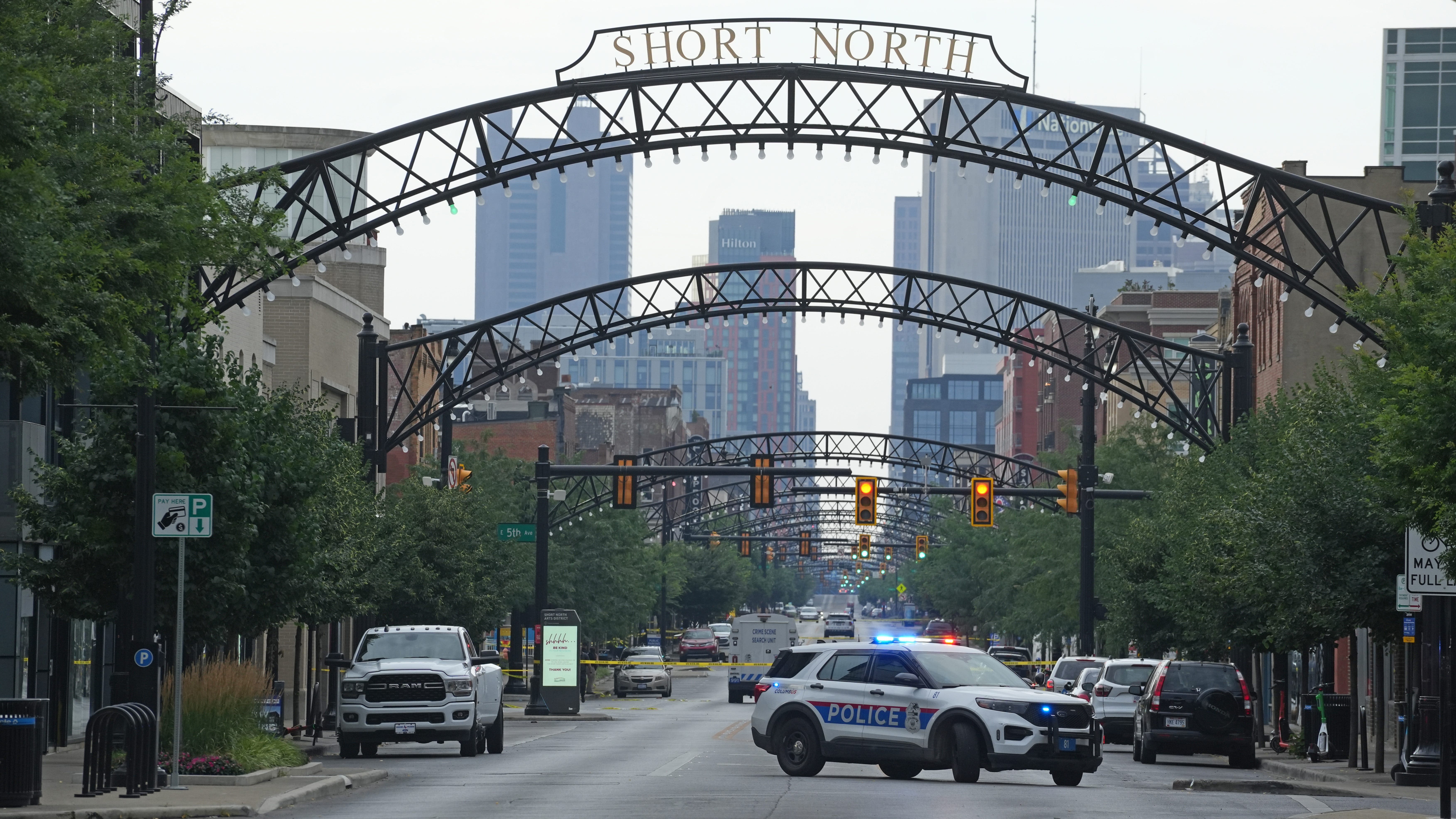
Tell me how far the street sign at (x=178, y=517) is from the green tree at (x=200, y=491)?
7.26ft

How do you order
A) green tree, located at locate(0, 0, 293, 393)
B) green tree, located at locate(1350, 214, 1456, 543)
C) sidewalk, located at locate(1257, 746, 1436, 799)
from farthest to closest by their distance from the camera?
sidewalk, located at locate(1257, 746, 1436, 799), green tree, located at locate(1350, 214, 1456, 543), green tree, located at locate(0, 0, 293, 393)

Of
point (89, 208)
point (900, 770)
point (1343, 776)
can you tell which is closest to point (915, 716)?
point (900, 770)

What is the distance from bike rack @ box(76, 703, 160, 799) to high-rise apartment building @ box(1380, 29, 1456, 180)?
7909cm

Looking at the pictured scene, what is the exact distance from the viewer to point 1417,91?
298 ft

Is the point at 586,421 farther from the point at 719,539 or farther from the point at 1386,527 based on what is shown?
the point at 1386,527

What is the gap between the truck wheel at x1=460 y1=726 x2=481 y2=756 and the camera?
3022 centimetres

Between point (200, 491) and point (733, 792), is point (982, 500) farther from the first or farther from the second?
point (733, 792)

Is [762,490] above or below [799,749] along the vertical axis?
above

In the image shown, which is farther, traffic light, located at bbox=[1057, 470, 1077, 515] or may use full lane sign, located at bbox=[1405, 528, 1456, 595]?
traffic light, located at bbox=[1057, 470, 1077, 515]

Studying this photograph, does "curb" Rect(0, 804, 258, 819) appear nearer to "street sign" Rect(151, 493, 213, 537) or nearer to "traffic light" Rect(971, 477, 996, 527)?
"street sign" Rect(151, 493, 213, 537)

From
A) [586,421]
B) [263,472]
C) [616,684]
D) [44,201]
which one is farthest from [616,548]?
[586,421]

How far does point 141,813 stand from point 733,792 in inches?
239

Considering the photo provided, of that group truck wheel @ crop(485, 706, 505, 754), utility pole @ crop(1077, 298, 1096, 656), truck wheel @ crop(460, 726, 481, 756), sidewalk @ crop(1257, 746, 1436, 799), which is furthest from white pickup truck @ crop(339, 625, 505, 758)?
utility pole @ crop(1077, 298, 1096, 656)

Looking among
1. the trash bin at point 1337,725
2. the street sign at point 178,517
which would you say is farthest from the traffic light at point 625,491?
the street sign at point 178,517
